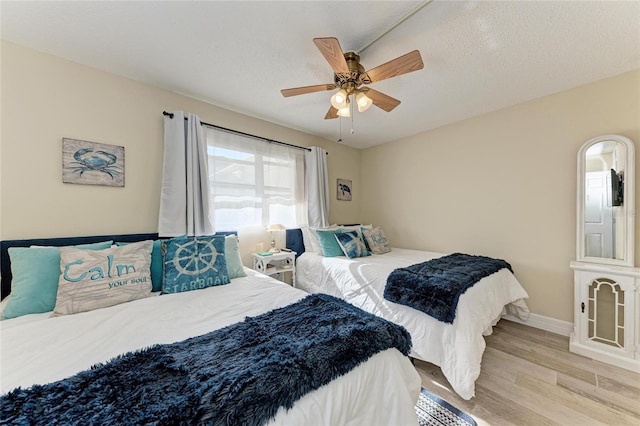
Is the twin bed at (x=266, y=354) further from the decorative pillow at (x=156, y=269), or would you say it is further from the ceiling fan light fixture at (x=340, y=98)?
the ceiling fan light fixture at (x=340, y=98)

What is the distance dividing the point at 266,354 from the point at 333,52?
5.56 ft

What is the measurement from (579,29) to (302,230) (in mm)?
3166

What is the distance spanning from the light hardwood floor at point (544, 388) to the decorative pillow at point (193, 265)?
1.87 meters

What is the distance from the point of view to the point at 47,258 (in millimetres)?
1542

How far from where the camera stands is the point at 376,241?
3.30 metres

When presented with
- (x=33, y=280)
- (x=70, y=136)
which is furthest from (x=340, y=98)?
(x=33, y=280)

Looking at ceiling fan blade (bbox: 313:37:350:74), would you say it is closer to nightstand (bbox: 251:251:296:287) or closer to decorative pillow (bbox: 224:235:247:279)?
decorative pillow (bbox: 224:235:247:279)

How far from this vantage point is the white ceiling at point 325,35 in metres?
1.46

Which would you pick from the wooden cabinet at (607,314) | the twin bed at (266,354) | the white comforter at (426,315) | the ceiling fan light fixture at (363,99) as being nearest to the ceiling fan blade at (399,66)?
the ceiling fan light fixture at (363,99)

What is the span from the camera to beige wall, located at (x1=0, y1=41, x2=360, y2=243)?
172 cm

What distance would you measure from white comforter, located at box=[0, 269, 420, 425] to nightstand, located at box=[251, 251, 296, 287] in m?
1.18

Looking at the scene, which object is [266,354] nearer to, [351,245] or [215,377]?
[215,377]

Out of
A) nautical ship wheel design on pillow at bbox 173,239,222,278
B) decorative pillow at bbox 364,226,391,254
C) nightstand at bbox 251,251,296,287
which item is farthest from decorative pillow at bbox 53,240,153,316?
decorative pillow at bbox 364,226,391,254

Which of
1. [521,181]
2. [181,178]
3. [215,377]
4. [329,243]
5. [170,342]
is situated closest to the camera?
[215,377]
